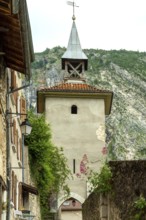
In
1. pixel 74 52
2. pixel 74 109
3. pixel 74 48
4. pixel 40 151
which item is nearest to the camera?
pixel 40 151

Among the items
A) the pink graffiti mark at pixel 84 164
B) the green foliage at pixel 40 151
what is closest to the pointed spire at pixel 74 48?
the pink graffiti mark at pixel 84 164

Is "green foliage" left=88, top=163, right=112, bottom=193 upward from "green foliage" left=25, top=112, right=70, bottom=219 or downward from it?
downward

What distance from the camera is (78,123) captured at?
40.8 metres

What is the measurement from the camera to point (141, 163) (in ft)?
48.1

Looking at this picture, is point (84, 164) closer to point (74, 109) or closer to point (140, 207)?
point (74, 109)

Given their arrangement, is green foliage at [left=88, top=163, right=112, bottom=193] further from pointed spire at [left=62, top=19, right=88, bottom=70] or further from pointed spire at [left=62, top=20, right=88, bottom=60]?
pointed spire at [left=62, top=20, right=88, bottom=60]

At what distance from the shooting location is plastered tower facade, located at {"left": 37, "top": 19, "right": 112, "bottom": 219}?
39.2 meters

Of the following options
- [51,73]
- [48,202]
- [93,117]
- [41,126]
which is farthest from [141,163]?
[51,73]

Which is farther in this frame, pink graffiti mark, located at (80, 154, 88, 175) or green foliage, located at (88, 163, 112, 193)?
pink graffiti mark, located at (80, 154, 88, 175)

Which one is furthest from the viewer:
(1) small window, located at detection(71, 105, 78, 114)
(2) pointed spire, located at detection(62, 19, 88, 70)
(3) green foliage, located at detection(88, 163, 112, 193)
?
(2) pointed spire, located at detection(62, 19, 88, 70)

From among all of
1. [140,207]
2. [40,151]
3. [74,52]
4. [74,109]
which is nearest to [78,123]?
[74,109]

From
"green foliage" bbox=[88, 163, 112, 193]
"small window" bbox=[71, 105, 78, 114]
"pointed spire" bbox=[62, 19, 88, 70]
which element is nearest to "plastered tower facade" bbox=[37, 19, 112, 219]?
"small window" bbox=[71, 105, 78, 114]

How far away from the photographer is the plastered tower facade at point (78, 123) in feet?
129

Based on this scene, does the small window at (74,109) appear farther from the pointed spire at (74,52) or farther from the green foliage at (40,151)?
the green foliage at (40,151)
